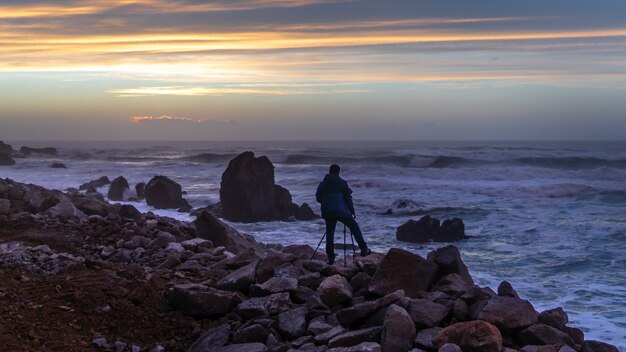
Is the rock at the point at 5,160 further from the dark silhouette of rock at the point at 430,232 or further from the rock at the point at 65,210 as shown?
the rock at the point at 65,210

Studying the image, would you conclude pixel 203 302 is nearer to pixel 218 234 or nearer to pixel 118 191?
pixel 218 234

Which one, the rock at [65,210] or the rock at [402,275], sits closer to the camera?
the rock at [402,275]

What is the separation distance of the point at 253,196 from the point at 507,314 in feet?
66.9

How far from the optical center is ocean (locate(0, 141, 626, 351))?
1597cm

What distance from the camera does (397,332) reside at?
791 cm

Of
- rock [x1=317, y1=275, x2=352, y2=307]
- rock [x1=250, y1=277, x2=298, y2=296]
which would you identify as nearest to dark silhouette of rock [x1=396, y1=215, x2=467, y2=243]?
rock [x1=250, y1=277, x2=298, y2=296]

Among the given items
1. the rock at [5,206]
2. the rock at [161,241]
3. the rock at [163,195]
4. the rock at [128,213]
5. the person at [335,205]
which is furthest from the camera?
the rock at [163,195]

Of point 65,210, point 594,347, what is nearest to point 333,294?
point 594,347

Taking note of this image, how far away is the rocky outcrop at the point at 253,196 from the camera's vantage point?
28.0m

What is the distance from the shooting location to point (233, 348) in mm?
8242

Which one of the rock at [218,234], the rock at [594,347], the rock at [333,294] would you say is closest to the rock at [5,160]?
the rock at [218,234]

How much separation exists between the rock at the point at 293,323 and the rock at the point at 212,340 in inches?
25.2

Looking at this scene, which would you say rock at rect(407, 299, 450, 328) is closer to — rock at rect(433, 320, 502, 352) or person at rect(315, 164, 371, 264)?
rock at rect(433, 320, 502, 352)

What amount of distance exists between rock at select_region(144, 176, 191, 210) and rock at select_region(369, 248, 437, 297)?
2267cm
